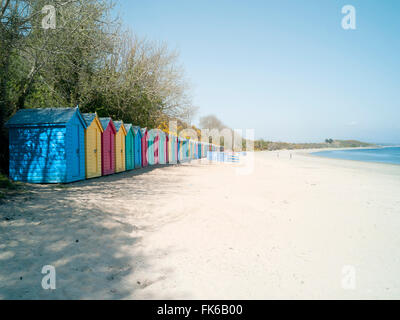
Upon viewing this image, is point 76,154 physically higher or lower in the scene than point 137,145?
lower

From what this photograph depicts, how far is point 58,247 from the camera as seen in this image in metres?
3.84

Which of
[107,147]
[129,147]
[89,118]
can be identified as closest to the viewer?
[89,118]

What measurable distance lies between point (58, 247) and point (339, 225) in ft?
16.5

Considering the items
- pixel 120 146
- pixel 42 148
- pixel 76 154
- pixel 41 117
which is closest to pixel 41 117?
pixel 41 117

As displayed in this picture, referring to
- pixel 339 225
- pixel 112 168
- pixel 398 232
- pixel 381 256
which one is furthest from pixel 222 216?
pixel 112 168

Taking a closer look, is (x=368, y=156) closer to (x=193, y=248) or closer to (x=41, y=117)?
(x=41, y=117)

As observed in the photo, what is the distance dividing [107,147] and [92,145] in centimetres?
139

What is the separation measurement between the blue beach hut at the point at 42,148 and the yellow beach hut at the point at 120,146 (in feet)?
12.5

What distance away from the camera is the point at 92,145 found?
1080 cm

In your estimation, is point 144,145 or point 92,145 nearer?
point 92,145

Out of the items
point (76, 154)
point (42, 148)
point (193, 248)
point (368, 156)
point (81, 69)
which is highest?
point (81, 69)

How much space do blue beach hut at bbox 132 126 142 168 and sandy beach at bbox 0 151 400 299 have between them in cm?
892

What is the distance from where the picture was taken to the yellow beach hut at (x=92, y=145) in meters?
10.4

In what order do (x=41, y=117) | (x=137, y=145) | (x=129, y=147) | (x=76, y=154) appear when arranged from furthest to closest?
1. (x=137, y=145)
2. (x=129, y=147)
3. (x=76, y=154)
4. (x=41, y=117)
